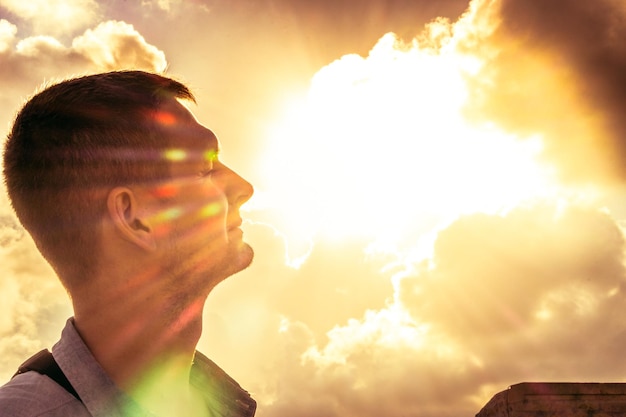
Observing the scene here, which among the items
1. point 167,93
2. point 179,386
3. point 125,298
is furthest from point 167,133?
point 179,386

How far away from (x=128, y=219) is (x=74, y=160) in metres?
0.40

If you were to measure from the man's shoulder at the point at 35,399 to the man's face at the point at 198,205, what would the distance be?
76 cm

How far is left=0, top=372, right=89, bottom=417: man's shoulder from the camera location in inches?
82.7

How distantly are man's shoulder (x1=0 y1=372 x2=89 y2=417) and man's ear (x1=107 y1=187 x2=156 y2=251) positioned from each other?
74cm

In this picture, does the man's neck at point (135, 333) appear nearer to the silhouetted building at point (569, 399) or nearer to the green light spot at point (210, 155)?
the green light spot at point (210, 155)

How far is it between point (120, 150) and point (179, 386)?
1.35 metres

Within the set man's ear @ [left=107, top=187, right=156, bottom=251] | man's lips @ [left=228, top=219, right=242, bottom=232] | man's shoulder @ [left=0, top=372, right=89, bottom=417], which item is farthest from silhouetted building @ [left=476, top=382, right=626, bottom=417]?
man's shoulder @ [left=0, top=372, right=89, bottom=417]

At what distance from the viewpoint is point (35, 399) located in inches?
85.6

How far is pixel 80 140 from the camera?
2705mm

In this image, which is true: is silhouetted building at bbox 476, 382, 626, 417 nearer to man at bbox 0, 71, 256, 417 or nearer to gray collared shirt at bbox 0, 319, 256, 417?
man at bbox 0, 71, 256, 417

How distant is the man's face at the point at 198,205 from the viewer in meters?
2.84

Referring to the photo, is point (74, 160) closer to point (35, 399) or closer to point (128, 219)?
point (128, 219)

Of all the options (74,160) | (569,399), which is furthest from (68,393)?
(569,399)

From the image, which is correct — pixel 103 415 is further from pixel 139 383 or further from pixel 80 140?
pixel 80 140
